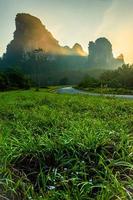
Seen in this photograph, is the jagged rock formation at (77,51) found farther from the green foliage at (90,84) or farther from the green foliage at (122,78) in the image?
the green foliage at (90,84)

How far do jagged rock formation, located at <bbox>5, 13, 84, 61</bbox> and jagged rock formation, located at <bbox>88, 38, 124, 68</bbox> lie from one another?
1621 cm

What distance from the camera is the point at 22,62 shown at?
137m

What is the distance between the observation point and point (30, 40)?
6388 inches

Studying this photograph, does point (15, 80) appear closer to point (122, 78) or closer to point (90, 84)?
point (90, 84)

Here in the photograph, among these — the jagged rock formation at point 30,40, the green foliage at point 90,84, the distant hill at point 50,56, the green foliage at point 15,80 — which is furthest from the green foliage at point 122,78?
the jagged rock formation at point 30,40

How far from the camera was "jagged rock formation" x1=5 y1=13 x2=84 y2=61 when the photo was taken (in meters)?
153

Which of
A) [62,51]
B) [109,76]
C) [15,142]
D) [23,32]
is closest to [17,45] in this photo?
[23,32]

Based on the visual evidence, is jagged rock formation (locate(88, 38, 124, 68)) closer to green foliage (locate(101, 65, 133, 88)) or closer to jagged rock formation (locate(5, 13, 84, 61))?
jagged rock formation (locate(5, 13, 84, 61))

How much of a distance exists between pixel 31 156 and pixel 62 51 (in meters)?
165

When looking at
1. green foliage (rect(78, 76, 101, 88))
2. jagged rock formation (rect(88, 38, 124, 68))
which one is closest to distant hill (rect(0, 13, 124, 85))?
jagged rock formation (rect(88, 38, 124, 68))

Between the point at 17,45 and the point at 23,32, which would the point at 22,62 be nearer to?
the point at 17,45

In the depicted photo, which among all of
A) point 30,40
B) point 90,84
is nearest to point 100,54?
point 30,40

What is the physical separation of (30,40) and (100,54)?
3288 centimetres

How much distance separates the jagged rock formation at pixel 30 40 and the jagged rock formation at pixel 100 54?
16.2 meters
